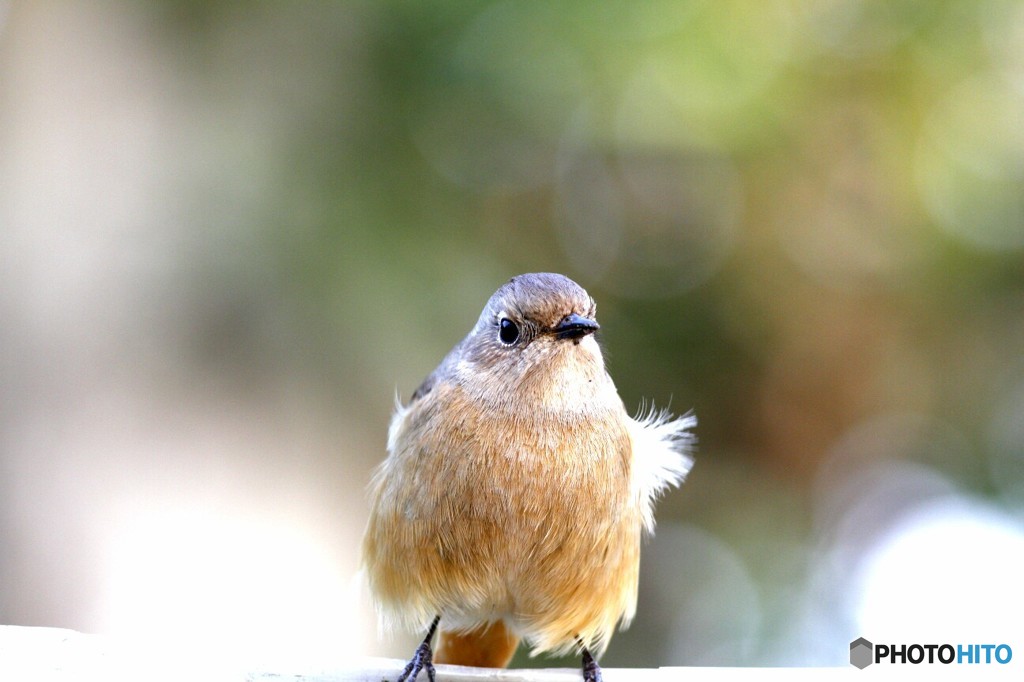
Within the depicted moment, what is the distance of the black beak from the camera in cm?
331

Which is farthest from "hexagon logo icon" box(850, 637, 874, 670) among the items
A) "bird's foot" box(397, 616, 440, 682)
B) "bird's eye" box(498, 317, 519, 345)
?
"bird's eye" box(498, 317, 519, 345)

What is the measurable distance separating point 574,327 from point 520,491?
637 millimetres

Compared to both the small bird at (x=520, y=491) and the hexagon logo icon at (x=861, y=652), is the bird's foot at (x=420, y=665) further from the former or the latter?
the hexagon logo icon at (x=861, y=652)

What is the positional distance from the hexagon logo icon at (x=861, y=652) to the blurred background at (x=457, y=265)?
2.04 metres

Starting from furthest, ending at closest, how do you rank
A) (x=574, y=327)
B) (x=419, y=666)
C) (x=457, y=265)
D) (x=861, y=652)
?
(x=457, y=265) → (x=861, y=652) → (x=419, y=666) → (x=574, y=327)

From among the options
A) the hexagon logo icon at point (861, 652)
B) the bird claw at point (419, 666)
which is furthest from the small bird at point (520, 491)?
the hexagon logo icon at point (861, 652)

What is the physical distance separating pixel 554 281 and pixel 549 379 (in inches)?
14.8

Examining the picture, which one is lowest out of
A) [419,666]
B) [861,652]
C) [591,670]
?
[419,666]

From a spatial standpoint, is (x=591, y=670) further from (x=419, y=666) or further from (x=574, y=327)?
(x=574, y=327)

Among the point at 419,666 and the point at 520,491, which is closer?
the point at 520,491

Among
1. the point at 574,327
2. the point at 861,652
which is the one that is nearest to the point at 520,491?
the point at 574,327

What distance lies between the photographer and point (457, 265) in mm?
6363

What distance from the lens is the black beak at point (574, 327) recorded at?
331 centimetres

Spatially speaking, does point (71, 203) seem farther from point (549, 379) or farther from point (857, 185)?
point (857, 185)
